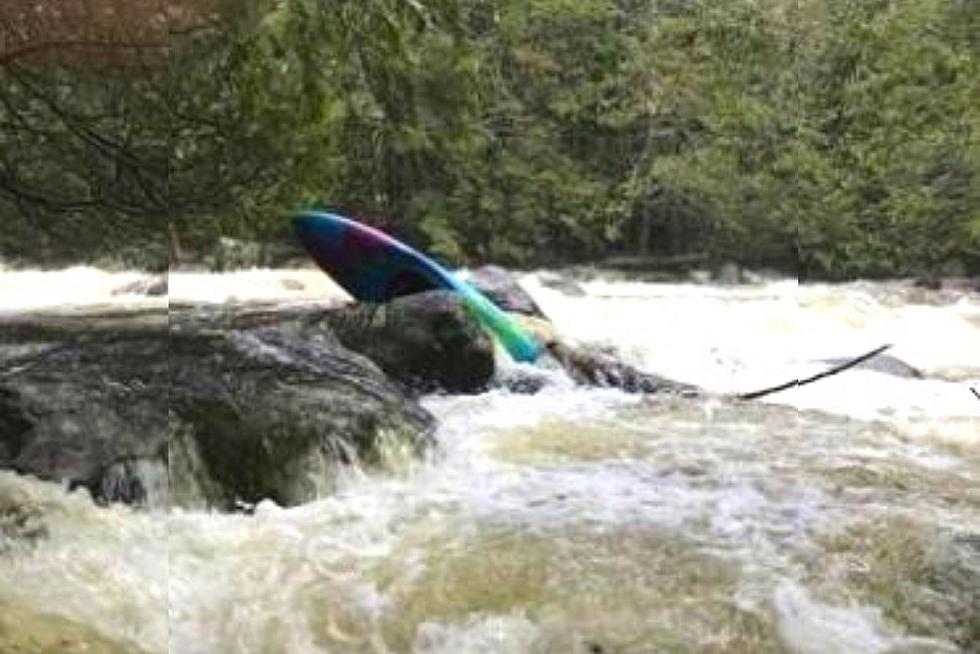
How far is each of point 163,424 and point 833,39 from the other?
17396 millimetres

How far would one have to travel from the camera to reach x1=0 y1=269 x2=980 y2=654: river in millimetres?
3920

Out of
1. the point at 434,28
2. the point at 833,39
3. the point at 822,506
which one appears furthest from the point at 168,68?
the point at 833,39

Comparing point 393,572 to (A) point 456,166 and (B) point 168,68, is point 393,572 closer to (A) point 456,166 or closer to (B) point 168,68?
(B) point 168,68

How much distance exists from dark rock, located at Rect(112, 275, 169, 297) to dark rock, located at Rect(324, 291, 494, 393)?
21.1ft

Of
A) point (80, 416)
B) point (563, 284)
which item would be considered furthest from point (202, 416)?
point (563, 284)

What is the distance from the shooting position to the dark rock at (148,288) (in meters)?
13.8

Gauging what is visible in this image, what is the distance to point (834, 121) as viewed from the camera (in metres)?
20.8

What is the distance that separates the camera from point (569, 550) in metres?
4.57

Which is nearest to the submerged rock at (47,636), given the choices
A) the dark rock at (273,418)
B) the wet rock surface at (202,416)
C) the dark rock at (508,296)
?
the wet rock surface at (202,416)

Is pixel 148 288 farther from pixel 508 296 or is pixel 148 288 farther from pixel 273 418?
pixel 273 418

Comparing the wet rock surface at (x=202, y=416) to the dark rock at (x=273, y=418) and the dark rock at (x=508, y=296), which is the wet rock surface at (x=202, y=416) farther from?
the dark rock at (x=508, y=296)

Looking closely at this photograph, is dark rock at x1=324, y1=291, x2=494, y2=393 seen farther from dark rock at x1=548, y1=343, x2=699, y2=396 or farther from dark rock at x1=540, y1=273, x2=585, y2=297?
dark rock at x1=540, y1=273, x2=585, y2=297

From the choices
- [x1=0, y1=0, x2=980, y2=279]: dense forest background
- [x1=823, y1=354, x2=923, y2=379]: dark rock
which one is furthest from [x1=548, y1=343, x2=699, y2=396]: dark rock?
[x1=0, y1=0, x2=980, y2=279]: dense forest background

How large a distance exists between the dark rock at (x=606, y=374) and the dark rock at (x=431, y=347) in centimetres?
87
